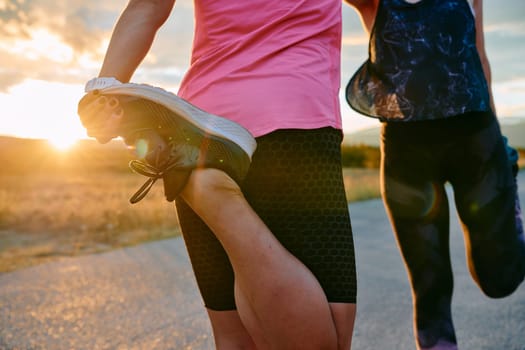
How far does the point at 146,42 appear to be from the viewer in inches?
51.1

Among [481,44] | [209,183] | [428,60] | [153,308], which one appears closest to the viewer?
[209,183]

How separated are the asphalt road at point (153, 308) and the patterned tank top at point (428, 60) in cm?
145

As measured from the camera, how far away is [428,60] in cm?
183

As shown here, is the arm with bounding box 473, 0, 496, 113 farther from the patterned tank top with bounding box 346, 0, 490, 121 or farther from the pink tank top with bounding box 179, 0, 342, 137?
the pink tank top with bounding box 179, 0, 342, 137

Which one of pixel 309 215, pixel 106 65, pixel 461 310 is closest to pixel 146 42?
pixel 106 65

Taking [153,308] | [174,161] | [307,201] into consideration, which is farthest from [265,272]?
[153,308]

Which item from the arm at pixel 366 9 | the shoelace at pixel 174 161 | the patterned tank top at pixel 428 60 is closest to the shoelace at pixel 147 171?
the shoelace at pixel 174 161

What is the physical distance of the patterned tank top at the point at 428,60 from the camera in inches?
71.0

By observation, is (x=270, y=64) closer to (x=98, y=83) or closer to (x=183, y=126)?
(x=183, y=126)

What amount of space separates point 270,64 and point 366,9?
36.8 inches

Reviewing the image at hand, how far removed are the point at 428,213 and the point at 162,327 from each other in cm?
178

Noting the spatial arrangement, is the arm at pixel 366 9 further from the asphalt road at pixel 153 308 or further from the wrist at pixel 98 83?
the asphalt road at pixel 153 308

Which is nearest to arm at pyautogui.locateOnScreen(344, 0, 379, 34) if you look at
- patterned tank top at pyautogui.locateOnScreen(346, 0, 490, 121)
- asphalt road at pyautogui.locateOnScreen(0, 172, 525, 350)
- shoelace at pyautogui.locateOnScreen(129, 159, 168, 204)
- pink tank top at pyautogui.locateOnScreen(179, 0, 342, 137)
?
patterned tank top at pyautogui.locateOnScreen(346, 0, 490, 121)

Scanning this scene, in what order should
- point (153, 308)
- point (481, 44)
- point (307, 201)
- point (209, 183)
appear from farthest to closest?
1. point (153, 308)
2. point (481, 44)
3. point (307, 201)
4. point (209, 183)
